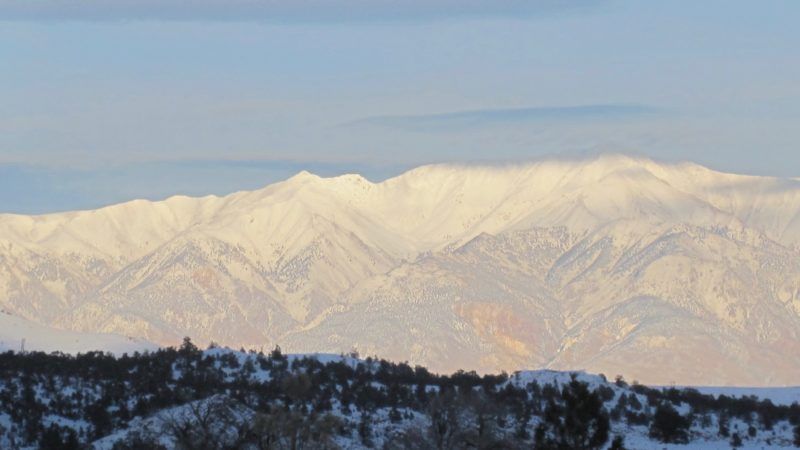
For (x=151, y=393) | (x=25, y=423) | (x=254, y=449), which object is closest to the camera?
(x=254, y=449)

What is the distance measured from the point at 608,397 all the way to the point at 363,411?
68.1ft

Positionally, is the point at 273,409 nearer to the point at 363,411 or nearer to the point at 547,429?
the point at 547,429

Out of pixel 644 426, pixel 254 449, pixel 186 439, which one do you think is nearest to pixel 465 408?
pixel 254 449

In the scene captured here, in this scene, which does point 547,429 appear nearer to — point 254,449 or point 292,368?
point 254,449

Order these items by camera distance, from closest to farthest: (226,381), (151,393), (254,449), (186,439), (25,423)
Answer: (186,439), (254,449), (25,423), (151,393), (226,381)

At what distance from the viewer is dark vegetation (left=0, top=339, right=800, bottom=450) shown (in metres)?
112

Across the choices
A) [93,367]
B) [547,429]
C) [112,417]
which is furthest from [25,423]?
[547,429]

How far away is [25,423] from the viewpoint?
13588 centimetres

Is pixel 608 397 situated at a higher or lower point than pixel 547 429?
higher

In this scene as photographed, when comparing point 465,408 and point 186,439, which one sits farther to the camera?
point 465,408

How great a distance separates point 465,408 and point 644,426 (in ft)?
108

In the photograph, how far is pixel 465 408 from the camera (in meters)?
125

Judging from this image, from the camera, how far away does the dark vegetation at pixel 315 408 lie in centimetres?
11175

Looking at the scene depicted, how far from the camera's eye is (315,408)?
464ft
